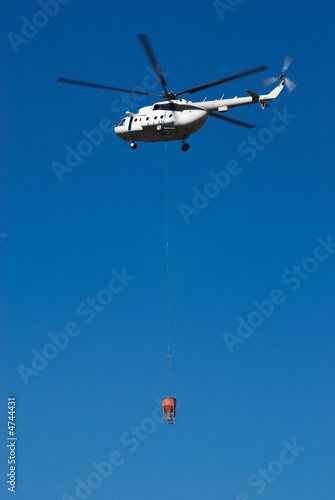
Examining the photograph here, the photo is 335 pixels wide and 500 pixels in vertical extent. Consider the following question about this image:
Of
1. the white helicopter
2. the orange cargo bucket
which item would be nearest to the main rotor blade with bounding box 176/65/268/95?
the white helicopter

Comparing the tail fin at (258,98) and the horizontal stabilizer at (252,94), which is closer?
the horizontal stabilizer at (252,94)

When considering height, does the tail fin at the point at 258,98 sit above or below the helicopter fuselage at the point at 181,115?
below

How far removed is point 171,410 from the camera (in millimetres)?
41719

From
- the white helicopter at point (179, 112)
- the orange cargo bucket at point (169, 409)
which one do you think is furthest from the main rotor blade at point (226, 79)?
the orange cargo bucket at point (169, 409)

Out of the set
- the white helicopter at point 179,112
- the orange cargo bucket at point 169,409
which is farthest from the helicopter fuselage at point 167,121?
the orange cargo bucket at point 169,409

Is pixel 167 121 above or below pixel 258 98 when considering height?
above

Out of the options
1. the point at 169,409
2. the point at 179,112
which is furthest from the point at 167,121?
the point at 169,409

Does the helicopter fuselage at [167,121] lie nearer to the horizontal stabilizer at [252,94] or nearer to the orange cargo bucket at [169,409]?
the horizontal stabilizer at [252,94]

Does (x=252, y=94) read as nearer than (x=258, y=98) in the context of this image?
Yes

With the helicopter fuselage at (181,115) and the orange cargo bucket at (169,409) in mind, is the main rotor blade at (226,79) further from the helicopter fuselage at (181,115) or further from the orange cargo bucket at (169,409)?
the orange cargo bucket at (169,409)

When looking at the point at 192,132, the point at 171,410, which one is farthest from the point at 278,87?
the point at 171,410

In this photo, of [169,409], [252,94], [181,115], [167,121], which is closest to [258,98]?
[252,94]

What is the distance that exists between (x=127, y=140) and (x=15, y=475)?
18.8 metres

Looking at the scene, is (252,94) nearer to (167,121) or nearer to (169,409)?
(167,121)
